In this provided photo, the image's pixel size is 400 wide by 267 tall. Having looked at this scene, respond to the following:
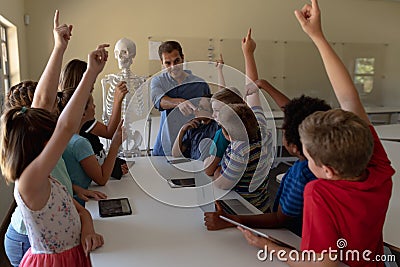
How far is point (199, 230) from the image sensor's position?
1.29 metres

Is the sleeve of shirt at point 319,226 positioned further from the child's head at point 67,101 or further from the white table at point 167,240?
the child's head at point 67,101

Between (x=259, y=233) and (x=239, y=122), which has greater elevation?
(x=239, y=122)

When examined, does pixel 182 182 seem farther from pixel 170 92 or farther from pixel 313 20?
pixel 313 20

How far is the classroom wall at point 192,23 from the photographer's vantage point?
503 centimetres

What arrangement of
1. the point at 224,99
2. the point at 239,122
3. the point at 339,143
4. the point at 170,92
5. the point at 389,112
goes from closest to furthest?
1. the point at 339,143
2. the point at 239,122
3. the point at 224,99
4. the point at 170,92
5. the point at 389,112

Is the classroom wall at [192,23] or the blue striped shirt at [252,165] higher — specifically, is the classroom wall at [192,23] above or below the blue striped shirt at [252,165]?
above

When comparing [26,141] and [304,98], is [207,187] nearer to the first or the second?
[304,98]

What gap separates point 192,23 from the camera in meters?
5.57

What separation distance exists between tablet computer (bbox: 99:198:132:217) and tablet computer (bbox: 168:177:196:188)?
0.90 feet

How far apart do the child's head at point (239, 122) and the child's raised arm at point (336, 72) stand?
0.34 metres

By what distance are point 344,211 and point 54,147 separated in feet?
2.49

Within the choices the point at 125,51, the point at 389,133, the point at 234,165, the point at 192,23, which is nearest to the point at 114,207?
the point at 234,165

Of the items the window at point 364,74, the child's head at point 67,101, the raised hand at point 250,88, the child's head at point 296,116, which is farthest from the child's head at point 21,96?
the window at point 364,74

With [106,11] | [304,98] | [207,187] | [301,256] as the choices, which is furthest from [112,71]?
[301,256]
